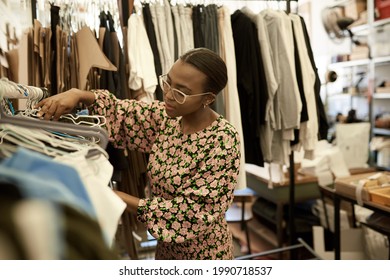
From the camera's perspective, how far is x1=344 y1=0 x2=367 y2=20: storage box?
2.75m

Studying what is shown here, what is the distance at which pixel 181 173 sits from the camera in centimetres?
87

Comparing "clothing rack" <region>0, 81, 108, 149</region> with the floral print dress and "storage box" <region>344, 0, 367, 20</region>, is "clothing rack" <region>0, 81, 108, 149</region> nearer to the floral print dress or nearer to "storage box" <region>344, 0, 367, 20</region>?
the floral print dress

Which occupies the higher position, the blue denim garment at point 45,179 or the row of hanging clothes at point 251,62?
the row of hanging clothes at point 251,62

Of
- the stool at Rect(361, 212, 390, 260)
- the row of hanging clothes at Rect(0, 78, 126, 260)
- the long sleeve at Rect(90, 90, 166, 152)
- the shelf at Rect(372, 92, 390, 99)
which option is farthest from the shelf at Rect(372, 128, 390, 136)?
the row of hanging clothes at Rect(0, 78, 126, 260)

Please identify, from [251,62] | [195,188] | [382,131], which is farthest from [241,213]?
[195,188]

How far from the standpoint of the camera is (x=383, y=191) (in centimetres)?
135

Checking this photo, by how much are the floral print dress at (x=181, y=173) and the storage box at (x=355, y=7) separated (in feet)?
8.04

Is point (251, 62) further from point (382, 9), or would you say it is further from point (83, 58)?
point (382, 9)

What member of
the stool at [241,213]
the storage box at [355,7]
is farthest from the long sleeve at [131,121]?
the storage box at [355,7]

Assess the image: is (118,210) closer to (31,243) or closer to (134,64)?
(31,243)

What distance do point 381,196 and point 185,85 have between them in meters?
0.97

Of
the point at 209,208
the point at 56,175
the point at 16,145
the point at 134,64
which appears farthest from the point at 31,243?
the point at 134,64

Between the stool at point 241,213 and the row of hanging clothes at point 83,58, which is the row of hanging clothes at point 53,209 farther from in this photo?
the stool at point 241,213

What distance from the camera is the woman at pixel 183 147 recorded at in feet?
2.65
